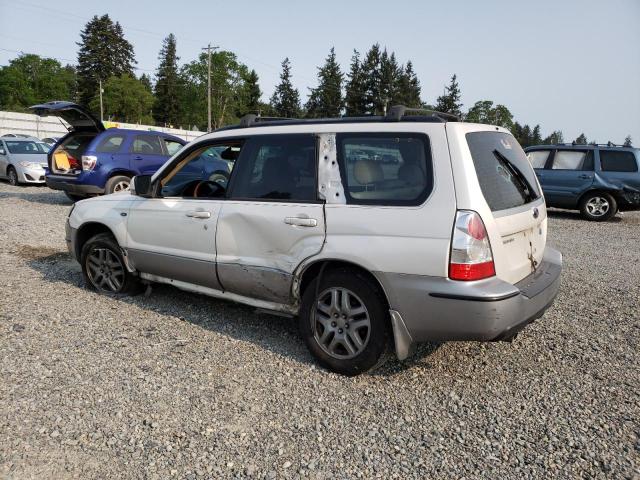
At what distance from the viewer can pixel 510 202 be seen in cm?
338

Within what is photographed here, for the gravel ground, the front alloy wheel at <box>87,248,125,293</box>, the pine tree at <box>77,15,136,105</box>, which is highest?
the pine tree at <box>77,15,136,105</box>

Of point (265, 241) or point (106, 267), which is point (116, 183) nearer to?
point (106, 267)

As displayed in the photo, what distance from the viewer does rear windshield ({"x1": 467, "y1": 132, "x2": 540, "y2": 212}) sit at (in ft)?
10.4

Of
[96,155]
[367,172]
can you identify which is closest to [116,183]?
[96,155]

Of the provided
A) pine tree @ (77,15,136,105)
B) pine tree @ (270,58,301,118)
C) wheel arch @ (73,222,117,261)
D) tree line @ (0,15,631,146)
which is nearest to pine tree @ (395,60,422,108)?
tree line @ (0,15,631,146)

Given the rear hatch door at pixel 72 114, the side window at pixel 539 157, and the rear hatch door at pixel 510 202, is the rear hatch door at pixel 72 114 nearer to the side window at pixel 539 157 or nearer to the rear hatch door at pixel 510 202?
the rear hatch door at pixel 510 202

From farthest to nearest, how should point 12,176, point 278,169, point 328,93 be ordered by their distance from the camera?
point 328,93
point 12,176
point 278,169

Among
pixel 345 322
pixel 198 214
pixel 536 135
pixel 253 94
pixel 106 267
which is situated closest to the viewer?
pixel 345 322

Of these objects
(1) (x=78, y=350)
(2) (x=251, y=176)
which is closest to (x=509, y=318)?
(2) (x=251, y=176)

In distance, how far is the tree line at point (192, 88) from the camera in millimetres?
86125

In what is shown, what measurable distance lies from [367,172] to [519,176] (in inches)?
48.4

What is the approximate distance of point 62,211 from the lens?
35.3 feet

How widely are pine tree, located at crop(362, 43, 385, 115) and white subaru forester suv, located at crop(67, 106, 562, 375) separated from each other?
3287 inches

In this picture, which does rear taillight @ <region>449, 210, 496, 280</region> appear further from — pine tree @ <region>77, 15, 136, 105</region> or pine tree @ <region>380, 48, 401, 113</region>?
pine tree @ <region>77, 15, 136, 105</region>
